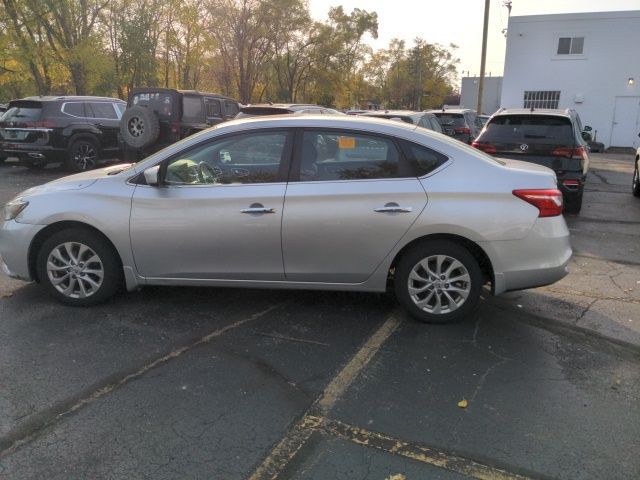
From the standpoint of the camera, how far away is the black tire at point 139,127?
468 inches

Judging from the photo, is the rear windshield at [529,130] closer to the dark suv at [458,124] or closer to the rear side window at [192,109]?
the dark suv at [458,124]

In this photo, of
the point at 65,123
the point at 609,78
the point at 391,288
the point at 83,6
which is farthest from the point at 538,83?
the point at 391,288

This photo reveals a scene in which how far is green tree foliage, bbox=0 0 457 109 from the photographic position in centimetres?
2308

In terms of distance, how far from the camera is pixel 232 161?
4535 mm

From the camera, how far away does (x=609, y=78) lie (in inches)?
1121

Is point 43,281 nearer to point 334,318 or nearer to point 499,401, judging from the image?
point 334,318

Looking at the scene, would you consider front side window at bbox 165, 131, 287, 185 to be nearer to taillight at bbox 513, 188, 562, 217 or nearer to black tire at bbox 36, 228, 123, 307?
black tire at bbox 36, 228, 123, 307

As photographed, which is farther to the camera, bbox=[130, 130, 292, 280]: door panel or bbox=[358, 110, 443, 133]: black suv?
bbox=[358, 110, 443, 133]: black suv

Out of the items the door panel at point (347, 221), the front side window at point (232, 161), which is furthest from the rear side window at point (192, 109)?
the door panel at point (347, 221)

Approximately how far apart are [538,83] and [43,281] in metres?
30.2

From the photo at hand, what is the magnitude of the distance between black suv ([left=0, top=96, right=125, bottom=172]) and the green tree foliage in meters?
11.0

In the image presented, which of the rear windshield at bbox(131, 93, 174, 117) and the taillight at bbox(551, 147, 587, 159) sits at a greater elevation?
the rear windshield at bbox(131, 93, 174, 117)

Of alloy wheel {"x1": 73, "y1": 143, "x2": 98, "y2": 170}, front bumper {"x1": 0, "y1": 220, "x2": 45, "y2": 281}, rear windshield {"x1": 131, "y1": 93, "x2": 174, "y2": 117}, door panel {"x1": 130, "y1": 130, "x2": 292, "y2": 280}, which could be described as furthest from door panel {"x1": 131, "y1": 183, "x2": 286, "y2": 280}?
alloy wheel {"x1": 73, "y1": 143, "x2": 98, "y2": 170}

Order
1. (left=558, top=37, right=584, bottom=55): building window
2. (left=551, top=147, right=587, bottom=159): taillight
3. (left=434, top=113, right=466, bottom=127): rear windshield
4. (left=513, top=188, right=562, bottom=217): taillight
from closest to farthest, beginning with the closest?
(left=513, top=188, right=562, bottom=217): taillight
(left=551, top=147, right=587, bottom=159): taillight
(left=434, top=113, right=466, bottom=127): rear windshield
(left=558, top=37, right=584, bottom=55): building window
